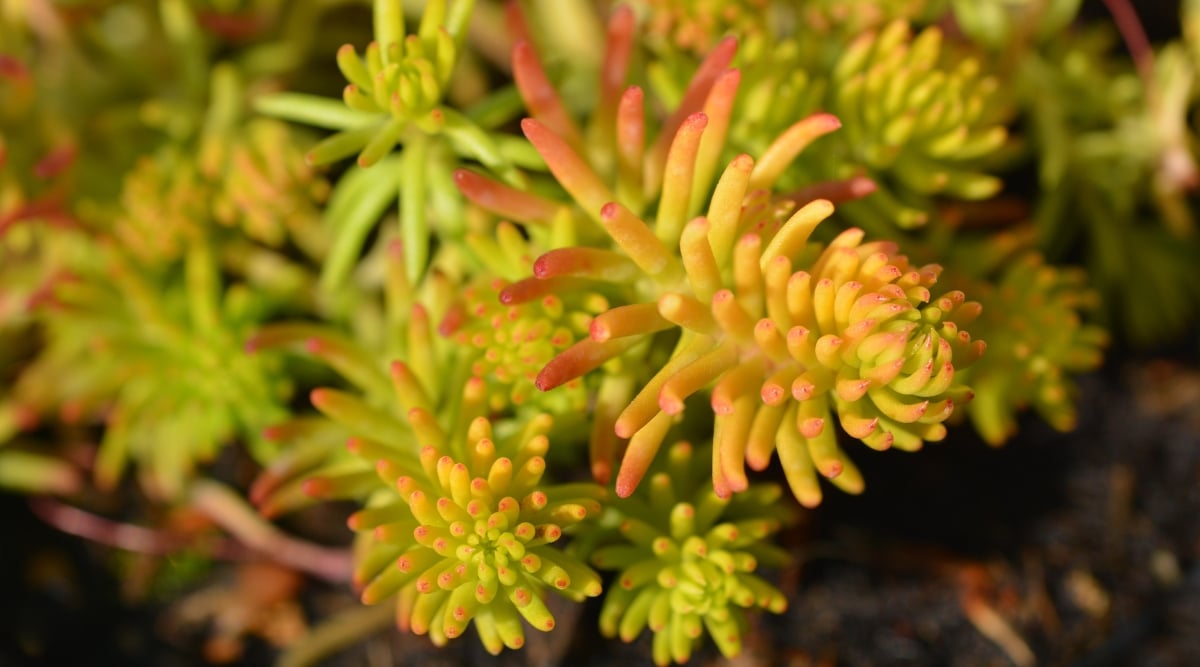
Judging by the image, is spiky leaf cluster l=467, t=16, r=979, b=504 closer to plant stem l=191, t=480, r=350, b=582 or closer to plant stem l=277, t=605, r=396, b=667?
plant stem l=277, t=605, r=396, b=667

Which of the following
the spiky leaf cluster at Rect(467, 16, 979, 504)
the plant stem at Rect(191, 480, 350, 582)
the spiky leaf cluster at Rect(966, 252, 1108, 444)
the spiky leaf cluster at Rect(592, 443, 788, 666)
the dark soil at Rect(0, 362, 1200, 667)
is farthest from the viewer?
the plant stem at Rect(191, 480, 350, 582)

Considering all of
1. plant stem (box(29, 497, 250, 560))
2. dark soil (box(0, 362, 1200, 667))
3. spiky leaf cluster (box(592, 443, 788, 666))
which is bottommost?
dark soil (box(0, 362, 1200, 667))

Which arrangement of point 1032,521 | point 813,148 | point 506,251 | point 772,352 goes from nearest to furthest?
point 772,352, point 506,251, point 813,148, point 1032,521

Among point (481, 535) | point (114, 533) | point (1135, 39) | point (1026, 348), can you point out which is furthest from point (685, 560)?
point (1135, 39)

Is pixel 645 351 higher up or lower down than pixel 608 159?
lower down

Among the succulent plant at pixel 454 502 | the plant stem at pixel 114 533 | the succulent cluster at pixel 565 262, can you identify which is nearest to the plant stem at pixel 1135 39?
the succulent cluster at pixel 565 262

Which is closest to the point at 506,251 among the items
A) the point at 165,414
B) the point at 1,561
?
the point at 165,414

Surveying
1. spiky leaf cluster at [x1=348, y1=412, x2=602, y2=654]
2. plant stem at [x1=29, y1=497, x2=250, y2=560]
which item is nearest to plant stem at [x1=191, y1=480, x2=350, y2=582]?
plant stem at [x1=29, y1=497, x2=250, y2=560]

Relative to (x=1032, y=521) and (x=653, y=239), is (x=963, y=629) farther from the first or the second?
(x=653, y=239)
